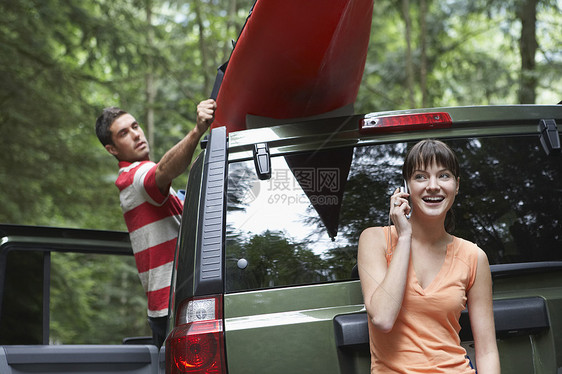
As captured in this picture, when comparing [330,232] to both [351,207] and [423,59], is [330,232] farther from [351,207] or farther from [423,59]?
[423,59]

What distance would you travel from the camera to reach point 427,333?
7.22 feet

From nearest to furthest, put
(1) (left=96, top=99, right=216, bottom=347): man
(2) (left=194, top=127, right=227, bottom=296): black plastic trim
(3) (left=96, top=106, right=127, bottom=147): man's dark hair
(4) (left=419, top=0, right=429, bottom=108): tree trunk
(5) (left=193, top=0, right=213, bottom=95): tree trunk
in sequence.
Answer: (2) (left=194, top=127, right=227, bottom=296): black plastic trim < (1) (left=96, top=99, right=216, bottom=347): man < (3) (left=96, top=106, right=127, bottom=147): man's dark hair < (4) (left=419, top=0, right=429, bottom=108): tree trunk < (5) (left=193, top=0, right=213, bottom=95): tree trunk

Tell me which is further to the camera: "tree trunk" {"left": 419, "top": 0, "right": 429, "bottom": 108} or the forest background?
"tree trunk" {"left": 419, "top": 0, "right": 429, "bottom": 108}

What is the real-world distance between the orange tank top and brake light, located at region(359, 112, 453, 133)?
0.72 m

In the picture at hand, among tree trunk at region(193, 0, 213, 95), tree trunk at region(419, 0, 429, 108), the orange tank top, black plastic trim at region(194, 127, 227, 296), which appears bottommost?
the orange tank top

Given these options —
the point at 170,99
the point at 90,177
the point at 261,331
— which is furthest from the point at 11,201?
the point at 261,331

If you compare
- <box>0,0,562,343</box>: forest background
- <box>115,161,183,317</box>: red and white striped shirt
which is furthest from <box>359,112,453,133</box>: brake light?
<box>0,0,562,343</box>: forest background

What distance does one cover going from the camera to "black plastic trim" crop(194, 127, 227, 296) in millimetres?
2393

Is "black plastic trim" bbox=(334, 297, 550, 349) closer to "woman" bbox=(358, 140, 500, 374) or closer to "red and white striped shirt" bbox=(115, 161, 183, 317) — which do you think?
"woman" bbox=(358, 140, 500, 374)

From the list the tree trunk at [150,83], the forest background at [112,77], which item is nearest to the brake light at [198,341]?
the forest background at [112,77]

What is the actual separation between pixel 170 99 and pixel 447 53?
7026 mm

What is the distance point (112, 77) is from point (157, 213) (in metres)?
8.69

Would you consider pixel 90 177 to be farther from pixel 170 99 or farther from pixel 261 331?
pixel 261 331

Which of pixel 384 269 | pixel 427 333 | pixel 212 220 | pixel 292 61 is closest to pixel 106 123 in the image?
pixel 292 61
